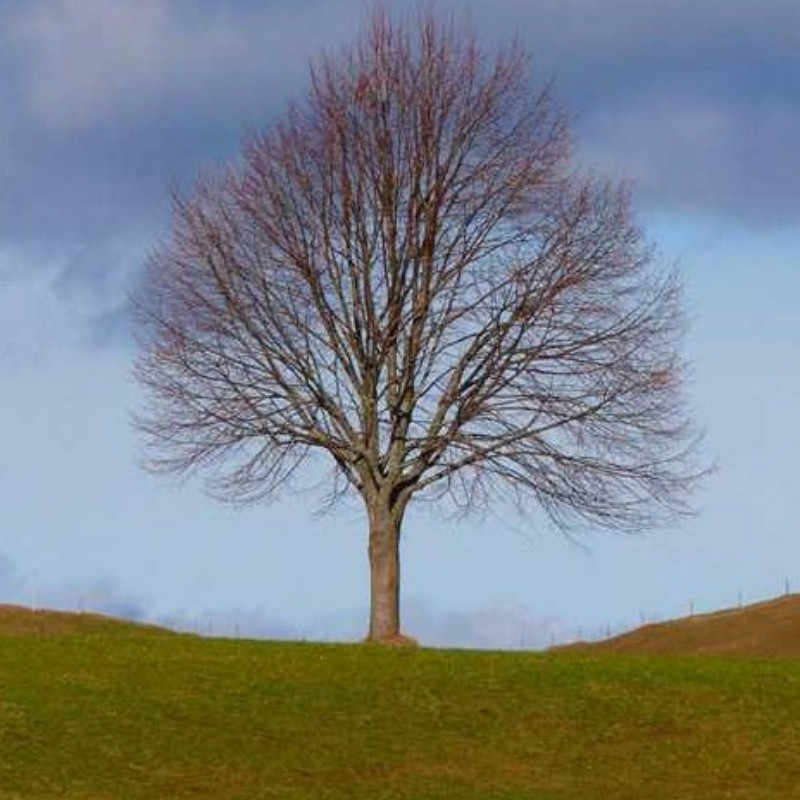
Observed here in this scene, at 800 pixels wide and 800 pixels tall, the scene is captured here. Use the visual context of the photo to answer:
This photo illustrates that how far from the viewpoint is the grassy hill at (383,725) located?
90.7 feet

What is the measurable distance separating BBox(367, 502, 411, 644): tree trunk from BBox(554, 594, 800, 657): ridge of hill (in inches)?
307

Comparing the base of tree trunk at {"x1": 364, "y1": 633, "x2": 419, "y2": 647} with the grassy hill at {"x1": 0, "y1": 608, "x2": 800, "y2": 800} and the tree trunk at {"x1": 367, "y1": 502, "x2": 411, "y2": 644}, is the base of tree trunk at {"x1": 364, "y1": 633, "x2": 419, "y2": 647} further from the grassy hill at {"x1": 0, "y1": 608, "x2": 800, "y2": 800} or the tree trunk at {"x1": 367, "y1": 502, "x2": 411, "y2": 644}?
the grassy hill at {"x1": 0, "y1": 608, "x2": 800, "y2": 800}

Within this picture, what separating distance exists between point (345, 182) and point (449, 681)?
1592cm

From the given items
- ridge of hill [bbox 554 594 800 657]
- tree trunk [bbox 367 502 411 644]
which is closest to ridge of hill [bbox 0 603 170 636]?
tree trunk [bbox 367 502 411 644]

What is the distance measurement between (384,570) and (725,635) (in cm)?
1205

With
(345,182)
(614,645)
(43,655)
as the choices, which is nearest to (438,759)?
(43,655)

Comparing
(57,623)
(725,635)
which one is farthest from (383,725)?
(725,635)

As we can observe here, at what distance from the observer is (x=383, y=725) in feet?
99.9

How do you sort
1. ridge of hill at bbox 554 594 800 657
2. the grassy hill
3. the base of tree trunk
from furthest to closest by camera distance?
ridge of hill at bbox 554 594 800 657 < the base of tree trunk < the grassy hill

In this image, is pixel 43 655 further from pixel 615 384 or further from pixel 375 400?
pixel 615 384

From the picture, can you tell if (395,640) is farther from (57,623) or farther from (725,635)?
(725,635)

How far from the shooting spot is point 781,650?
163 ft

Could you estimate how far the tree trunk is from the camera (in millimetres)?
44644

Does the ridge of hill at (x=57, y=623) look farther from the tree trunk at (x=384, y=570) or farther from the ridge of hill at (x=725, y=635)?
the ridge of hill at (x=725, y=635)
